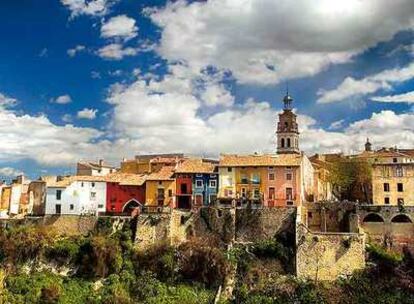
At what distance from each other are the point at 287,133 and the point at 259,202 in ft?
67.7

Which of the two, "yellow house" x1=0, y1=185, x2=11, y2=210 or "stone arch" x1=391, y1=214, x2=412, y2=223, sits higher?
"yellow house" x1=0, y1=185, x2=11, y2=210

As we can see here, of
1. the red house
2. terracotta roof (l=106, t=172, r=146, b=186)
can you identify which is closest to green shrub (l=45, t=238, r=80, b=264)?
the red house

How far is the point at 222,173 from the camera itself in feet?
166

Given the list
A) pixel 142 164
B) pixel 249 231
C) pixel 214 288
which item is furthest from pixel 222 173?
pixel 142 164

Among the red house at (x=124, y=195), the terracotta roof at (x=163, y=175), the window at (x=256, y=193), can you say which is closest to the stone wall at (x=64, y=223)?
the red house at (x=124, y=195)

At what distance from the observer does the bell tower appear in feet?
223

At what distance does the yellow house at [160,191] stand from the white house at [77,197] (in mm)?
4393

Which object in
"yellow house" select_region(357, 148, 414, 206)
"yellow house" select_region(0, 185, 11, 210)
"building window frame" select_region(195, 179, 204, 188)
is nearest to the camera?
"building window frame" select_region(195, 179, 204, 188)

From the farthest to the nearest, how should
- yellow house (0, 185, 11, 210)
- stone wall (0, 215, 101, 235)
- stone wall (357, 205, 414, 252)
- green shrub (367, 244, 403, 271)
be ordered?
yellow house (0, 185, 11, 210) < stone wall (0, 215, 101, 235) < stone wall (357, 205, 414, 252) < green shrub (367, 244, 403, 271)

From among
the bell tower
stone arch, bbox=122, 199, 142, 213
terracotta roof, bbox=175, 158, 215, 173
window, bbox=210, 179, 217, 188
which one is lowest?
stone arch, bbox=122, 199, 142, 213

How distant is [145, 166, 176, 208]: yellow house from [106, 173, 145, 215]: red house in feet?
3.90

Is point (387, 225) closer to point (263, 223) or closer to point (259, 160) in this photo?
point (263, 223)

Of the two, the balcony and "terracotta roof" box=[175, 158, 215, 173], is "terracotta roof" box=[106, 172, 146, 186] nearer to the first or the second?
"terracotta roof" box=[175, 158, 215, 173]

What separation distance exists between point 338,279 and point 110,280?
1640cm
